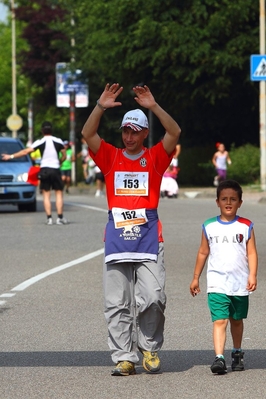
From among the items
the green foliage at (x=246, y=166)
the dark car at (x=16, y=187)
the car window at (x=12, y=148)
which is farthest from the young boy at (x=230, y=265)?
the green foliage at (x=246, y=166)

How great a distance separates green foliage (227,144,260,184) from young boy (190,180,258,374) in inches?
1229

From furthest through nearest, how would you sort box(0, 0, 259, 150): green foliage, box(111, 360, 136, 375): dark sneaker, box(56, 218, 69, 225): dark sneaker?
1. box(0, 0, 259, 150): green foliage
2. box(56, 218, 69, 225): dark sneaker
3. box(111, 360, 136, 375): dark sneaker

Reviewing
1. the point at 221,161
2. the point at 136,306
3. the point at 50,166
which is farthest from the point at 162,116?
the point at 221,161

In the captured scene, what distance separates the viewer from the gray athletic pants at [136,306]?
26.2 feet

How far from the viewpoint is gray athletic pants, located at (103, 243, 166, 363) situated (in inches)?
315

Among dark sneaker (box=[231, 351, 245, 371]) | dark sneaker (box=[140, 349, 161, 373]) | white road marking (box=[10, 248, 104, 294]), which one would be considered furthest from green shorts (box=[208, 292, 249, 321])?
white road marking (box=[10, 248, 104, 294])

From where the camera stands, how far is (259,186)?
35875mm

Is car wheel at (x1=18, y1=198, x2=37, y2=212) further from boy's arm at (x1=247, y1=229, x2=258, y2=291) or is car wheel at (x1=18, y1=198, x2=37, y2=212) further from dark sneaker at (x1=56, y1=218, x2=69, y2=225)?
boy's arm at (x1=247, y1=229, x2=258, y2=291)

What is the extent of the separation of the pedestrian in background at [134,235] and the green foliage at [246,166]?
3114 centimetres

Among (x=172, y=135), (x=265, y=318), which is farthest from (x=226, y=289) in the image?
(x=265, y=318)

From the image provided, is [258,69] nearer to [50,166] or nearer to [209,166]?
[209,166]

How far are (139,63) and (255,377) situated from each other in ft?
112

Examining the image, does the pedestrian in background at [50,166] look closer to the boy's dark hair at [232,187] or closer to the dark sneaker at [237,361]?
the boy's dark hair at [232,187]

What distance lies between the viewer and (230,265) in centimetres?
797
